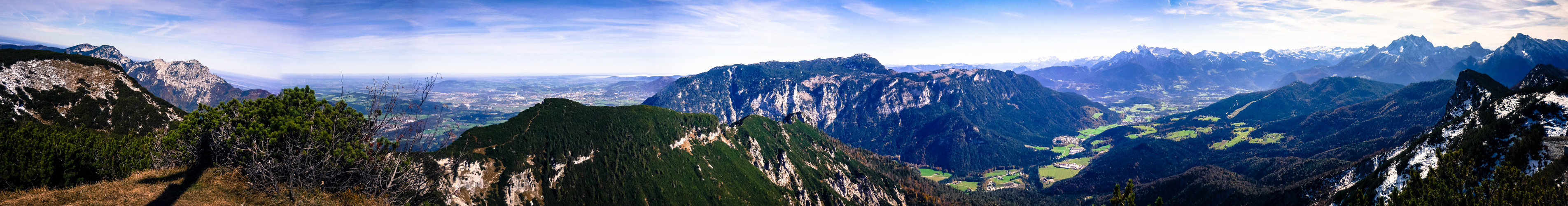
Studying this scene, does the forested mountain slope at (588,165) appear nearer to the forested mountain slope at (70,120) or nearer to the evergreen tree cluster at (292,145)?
the forested mountain slope at (70,120)

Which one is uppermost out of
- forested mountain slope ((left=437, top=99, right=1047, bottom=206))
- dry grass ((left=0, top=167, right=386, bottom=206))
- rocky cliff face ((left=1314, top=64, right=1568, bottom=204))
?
dry grass ((left=0, top=167, right=386, bottom=206))

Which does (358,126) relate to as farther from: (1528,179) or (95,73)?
(95,73)

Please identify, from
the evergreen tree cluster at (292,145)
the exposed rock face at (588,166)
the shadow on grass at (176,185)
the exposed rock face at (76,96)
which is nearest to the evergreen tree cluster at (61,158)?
the evergreen tree cluster at (292,145)

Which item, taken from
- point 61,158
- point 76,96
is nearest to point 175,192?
point 61,158

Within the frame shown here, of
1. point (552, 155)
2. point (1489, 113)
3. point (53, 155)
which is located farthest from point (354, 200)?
point (1489, 113)

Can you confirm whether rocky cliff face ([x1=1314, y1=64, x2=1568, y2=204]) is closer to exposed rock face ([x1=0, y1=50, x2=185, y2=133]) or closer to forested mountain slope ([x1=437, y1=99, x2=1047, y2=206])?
forested mountain slope ([x1=437, y1=99, x2=1047, y2=206])

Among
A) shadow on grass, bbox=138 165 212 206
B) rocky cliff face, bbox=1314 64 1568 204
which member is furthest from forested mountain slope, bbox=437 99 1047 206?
rocky cliff face, bbox=1314 64 1568 204
